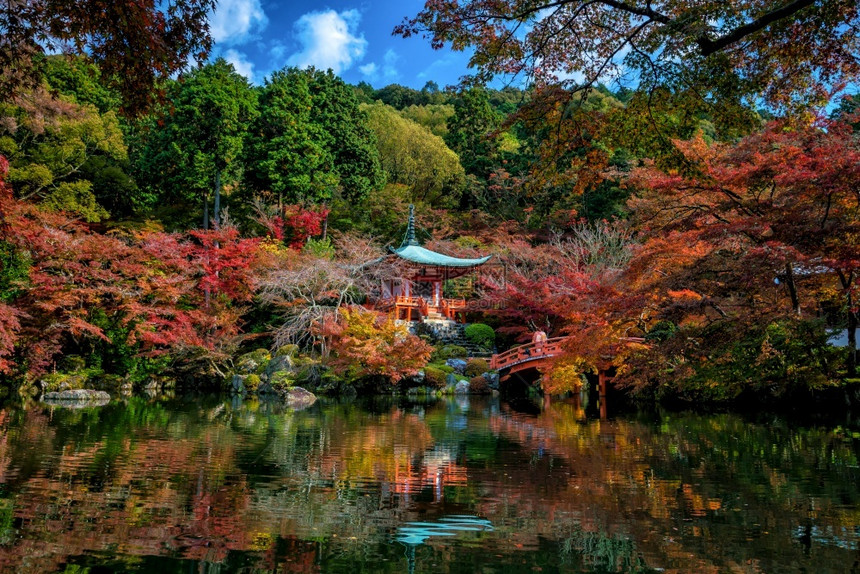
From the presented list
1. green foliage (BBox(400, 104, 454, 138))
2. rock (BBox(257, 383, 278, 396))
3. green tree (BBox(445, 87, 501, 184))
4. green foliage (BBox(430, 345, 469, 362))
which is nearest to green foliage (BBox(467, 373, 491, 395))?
green foliage (BBox(430, 345, 469, 362))

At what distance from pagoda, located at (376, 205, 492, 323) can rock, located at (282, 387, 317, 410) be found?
7.25 metres

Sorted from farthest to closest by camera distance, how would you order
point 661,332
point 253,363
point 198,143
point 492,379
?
point 198,143 → point 492,379 → point 253,363 → point 661,332

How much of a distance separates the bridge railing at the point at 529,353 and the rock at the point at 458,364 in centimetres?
108

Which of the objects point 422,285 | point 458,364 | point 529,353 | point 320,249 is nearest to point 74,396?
point 320,249

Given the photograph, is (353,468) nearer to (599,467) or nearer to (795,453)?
(599,467)

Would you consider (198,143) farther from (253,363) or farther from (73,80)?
(253,363)

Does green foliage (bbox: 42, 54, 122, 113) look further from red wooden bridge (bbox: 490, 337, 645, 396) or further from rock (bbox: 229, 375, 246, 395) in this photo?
red wooden bridge (bbox: 490, 337, 645, 396)

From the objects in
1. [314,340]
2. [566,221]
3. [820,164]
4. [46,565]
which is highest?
[566,221]

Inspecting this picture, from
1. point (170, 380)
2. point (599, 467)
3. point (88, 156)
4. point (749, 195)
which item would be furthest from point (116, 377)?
point (749, 195)

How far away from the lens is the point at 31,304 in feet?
50.5

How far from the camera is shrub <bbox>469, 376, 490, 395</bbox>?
19641 millimetres

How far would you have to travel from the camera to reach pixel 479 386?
19.7 meters

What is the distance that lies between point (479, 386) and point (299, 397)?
603cm

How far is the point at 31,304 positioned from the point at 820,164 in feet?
56.1
